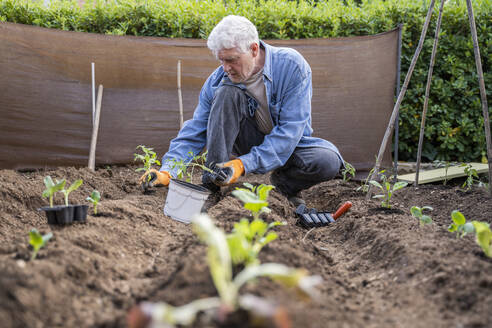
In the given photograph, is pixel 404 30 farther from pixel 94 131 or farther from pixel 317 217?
pixel 94 131

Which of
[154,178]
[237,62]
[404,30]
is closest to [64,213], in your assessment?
[154,178]

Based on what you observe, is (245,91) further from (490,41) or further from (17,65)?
(490,41)

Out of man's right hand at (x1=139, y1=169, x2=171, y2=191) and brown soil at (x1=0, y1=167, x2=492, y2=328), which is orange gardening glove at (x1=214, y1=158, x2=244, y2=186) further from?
man's right hand at (x1=139, y1=169, x2=171, y2=191)

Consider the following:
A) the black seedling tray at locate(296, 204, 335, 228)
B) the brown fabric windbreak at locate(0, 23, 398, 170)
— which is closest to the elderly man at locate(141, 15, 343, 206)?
the black seedling tray at locate(296, 204, 335, 228)

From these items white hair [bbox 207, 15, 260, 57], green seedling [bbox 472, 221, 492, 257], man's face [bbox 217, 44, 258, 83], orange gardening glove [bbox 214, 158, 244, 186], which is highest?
white hair [bbox 207, 15, 260, 57]

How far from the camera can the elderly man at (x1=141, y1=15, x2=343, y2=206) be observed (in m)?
2.40

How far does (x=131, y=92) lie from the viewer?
3.96m

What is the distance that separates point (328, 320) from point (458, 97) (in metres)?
3.87

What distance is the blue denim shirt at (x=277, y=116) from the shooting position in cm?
255

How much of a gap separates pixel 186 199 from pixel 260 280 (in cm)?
109

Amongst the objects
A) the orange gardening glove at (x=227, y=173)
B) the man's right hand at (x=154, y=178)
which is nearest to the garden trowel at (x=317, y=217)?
the orange gardening glove at (x=227, y=173)

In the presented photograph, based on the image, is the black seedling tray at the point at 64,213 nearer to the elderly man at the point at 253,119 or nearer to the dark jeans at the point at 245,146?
the elderly man at the point at 253,119

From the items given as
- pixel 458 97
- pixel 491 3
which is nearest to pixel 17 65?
pixel 458 97

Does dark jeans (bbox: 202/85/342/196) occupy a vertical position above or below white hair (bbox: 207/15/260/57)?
below
